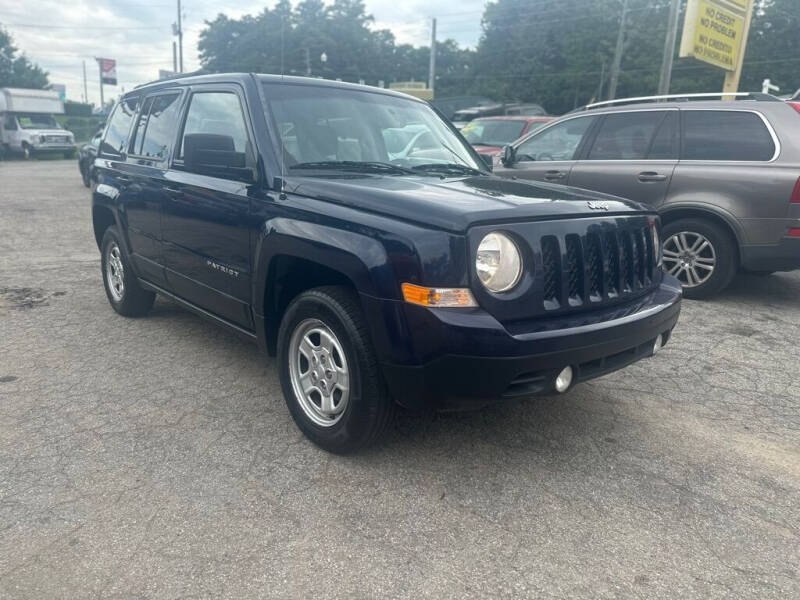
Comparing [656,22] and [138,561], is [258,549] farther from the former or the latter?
[656,22]

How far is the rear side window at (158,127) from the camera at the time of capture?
4.42m

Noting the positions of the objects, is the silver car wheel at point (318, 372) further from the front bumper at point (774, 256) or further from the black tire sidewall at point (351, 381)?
the front bumper at point (774, 256)

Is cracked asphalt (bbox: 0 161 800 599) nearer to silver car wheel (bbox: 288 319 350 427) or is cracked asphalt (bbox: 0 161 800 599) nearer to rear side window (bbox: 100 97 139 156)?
silver car wheel (bbox: 288 319 350 427)

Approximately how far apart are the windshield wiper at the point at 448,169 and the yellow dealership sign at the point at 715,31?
10.5 m

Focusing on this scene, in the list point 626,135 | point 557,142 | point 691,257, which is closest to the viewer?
point 691,257

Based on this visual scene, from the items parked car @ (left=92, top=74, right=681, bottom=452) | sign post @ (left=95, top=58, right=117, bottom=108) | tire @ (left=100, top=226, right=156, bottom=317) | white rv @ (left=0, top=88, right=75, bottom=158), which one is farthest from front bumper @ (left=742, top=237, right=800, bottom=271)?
sign post @ (left=95, top=58, right=117, bottom=108)

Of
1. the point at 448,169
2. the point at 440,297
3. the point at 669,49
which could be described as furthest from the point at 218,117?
the point at 669,49

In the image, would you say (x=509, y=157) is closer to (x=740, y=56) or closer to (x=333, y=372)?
(x=333, y=372)

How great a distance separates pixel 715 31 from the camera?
1301 cm

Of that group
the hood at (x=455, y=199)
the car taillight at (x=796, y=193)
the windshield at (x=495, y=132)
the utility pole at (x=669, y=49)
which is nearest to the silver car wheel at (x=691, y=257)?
the car taillight at (x=796, y=193)

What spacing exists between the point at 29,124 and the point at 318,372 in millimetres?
29997

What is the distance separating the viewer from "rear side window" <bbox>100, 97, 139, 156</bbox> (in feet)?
16.7

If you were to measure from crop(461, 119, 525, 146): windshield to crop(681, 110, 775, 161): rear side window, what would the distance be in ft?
19.3

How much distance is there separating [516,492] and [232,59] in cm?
8200
